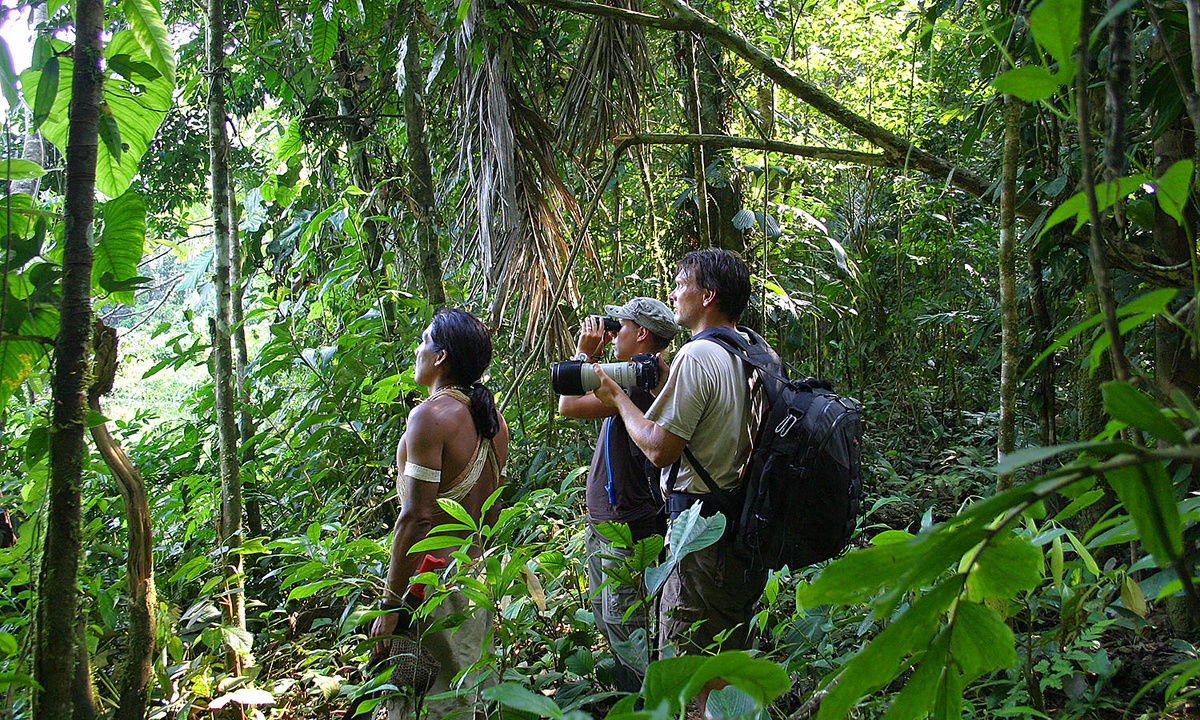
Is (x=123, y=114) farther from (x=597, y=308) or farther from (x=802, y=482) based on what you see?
(x=597, y=308)

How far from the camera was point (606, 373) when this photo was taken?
2510mm

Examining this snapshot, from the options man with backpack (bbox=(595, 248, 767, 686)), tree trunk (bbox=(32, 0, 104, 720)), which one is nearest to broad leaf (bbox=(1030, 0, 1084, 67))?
tree trunk (bbox=(32, 0, 104, 720))

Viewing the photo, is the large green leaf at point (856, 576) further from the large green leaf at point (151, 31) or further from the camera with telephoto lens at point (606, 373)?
the camera with telephoto lens at point (606, 373)

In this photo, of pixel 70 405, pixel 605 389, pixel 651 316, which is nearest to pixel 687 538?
pixel 70 405

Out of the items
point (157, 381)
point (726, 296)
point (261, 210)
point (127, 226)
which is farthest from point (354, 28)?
point (157, 381)

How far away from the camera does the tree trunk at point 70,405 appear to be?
0.99m

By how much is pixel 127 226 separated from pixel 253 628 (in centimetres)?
216

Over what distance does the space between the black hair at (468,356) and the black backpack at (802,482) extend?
0.86 metres

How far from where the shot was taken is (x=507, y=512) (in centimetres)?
161

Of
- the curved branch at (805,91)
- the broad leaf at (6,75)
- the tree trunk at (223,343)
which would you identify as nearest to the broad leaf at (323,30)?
the tree trunk at (223,343)

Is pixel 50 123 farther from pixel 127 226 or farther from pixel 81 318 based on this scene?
pixel 81 318

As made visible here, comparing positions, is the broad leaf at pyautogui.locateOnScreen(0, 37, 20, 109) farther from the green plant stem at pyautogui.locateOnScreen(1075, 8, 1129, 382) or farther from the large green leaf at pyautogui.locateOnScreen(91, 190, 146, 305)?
the green plant stem at pyautogui.locateOnScreen(1075, 8, 1129, 382)

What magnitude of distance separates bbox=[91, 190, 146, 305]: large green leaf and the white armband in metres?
1.05

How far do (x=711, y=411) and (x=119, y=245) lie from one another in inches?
59.8
